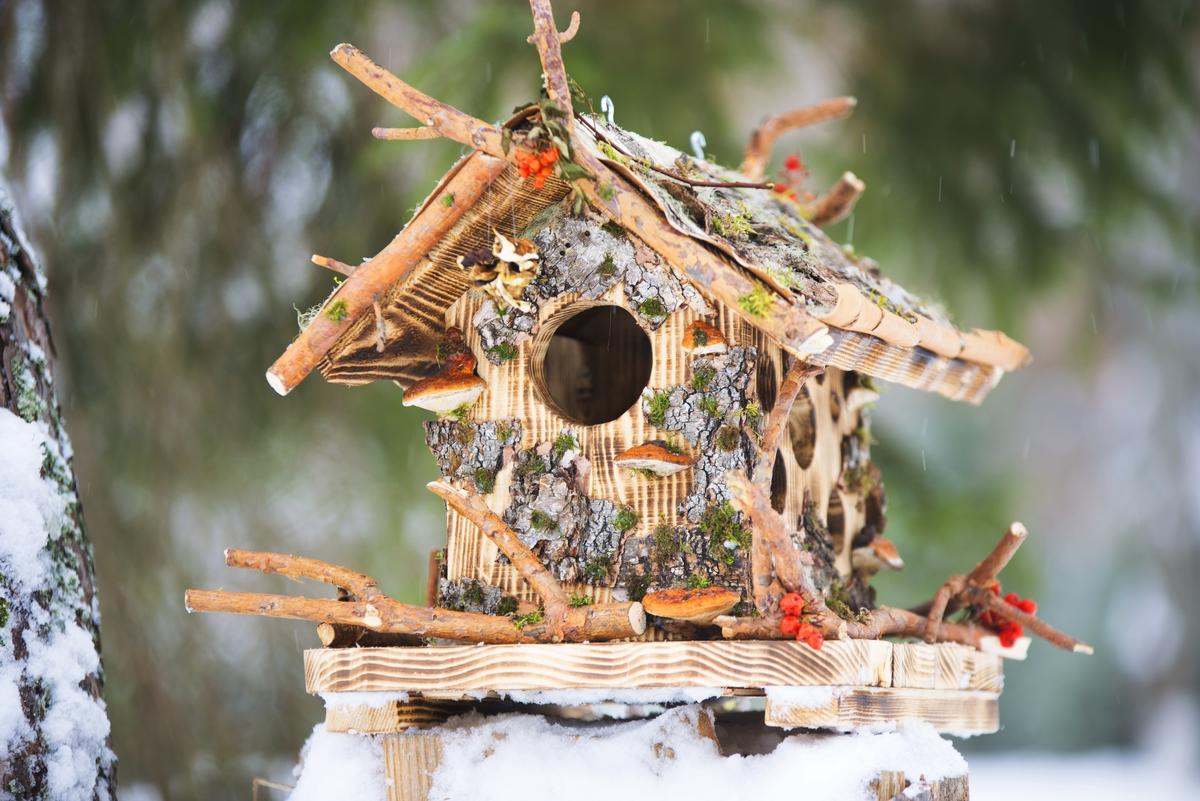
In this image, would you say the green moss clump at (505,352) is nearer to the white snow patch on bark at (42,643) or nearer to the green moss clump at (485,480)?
the green moss clump at (485,480)

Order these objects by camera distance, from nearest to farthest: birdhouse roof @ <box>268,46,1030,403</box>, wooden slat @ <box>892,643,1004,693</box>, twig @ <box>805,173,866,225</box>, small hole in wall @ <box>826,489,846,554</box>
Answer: birdhouse roof @ <box>268,46,1030,403</box> → wooden slat @ <box>892,643,1004,693</box> → small hole in wall @ <box>826,489,846,554</box> → twig @ <box>805,173,866,225</box>

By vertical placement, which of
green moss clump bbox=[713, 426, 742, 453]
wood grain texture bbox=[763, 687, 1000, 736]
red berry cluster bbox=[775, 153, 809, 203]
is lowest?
wood grain texture bbox=[763, 687, 1000, 736]

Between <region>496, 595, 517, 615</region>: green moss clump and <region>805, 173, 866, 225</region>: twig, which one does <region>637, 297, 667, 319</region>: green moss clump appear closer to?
<region>496, 595, 517, 615</region>: green moss clump

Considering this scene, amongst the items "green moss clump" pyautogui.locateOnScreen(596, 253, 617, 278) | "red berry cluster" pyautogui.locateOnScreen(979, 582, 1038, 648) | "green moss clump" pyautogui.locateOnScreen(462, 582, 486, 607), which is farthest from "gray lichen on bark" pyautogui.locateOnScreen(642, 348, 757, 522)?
"red berry cluster" pyautogui.locateOnScreen(979, 582, 1038, 648)

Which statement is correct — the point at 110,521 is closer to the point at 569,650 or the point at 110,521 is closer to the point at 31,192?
the point at 31,192

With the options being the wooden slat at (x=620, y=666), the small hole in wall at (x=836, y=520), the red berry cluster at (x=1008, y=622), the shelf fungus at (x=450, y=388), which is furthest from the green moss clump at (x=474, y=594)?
the red berry cluster at (x=1008, y=622)

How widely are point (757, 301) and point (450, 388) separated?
2.41ft

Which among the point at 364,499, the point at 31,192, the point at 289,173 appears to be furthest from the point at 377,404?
the point at 31,192

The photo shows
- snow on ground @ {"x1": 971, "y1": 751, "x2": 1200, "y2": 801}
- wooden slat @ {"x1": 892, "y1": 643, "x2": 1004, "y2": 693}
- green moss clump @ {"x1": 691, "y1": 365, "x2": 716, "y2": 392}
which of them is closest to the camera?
wooden slat @ {"x1": 892, "y1": 643, "x2": 1004, "y2": 693}

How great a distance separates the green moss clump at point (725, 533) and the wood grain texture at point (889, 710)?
1.00 ft

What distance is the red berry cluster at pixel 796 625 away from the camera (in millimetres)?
2264

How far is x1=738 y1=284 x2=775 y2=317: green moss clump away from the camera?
231 cm

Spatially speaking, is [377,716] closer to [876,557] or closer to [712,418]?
[712,418]

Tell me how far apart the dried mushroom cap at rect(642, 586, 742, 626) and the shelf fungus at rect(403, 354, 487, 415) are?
64cm
